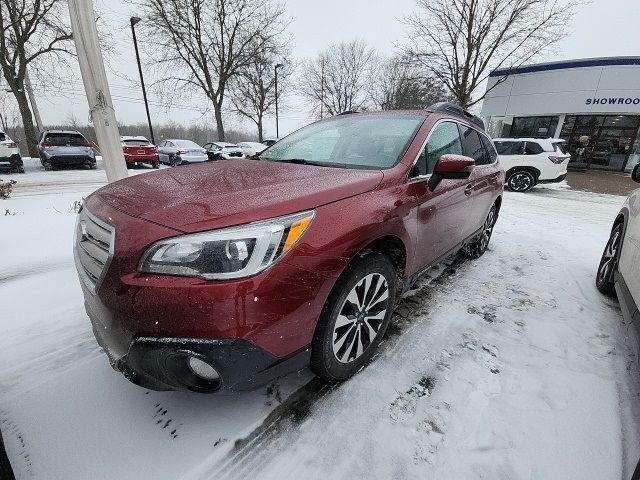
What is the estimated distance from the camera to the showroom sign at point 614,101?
54.9 feet

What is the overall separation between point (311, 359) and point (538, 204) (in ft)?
29.7

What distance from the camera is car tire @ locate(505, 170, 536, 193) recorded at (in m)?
10.6

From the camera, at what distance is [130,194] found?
66.7 inches

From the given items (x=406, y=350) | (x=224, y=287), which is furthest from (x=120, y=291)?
(x=406, y=350)

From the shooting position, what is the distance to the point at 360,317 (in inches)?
75.4

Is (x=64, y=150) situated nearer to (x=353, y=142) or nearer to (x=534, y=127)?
(x=353, y=142)

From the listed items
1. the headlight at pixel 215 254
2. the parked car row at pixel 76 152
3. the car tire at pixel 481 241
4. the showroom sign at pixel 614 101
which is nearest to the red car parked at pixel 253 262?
the headlight at pixel 215 254

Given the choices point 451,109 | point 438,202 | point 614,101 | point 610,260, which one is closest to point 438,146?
point 438,202

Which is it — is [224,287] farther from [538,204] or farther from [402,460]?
[538,204]

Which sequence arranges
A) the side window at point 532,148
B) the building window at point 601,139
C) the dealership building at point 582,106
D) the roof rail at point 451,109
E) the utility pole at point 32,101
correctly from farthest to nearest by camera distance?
the building window at point 601,139 < the dealership building at point 582,106 < the utility pole at point 32,101 < the side window at point 532,148 < the roof rail at point 451,109

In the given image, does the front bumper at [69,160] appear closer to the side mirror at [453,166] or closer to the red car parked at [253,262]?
the red car parked at [253,262]

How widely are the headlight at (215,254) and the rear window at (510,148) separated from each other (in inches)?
463

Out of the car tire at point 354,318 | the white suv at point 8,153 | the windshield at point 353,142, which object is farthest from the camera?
the white suv at point 8,153

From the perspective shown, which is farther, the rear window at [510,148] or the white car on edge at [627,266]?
the rear window at [510,148]
